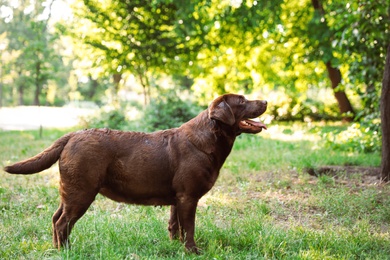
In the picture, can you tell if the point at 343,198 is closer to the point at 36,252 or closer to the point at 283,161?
the point at 283,161

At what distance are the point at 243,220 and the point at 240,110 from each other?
159 cm

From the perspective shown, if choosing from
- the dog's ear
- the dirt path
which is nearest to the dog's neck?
the dog's ear

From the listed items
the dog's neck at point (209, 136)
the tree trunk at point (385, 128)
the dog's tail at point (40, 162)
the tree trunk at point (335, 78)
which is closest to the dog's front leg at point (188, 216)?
the dog's neck at point (209, 136)

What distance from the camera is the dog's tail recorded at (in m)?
4.14

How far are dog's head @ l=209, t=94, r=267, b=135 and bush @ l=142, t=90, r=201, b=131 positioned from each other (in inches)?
334

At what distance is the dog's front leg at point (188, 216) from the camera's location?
4352 mm

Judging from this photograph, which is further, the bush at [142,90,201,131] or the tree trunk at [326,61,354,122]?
the tree trunk at [326,61,354,122]

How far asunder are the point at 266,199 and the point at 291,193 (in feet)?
1.87

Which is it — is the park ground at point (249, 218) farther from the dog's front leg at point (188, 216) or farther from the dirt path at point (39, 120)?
the dirt path at point (39, 120)

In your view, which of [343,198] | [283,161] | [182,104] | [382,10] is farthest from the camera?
[182,104]

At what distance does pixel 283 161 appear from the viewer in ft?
30.3

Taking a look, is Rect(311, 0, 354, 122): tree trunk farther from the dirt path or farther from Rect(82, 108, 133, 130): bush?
the dirt path


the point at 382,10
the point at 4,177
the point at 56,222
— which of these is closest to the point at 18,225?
the point at 56,222

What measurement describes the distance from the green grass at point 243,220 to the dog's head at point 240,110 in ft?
3.99
